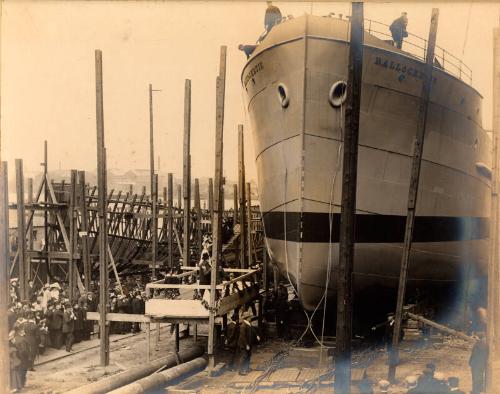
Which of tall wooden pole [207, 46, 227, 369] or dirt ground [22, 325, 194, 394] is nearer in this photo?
dirt ground [22, 325, 194, 394]

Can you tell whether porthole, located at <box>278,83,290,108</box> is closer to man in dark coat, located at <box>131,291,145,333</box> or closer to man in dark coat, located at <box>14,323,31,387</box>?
man in dark coat, located at <box>131,291,145,333</box>

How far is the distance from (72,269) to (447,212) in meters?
9.61

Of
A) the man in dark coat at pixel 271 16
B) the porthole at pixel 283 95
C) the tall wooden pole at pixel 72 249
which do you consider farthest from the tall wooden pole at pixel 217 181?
the tall wooden pole at pixel 72 249

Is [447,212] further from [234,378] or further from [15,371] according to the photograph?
[15,371]

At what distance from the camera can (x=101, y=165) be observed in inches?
411

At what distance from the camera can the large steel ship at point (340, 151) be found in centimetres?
1066

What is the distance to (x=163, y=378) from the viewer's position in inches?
337

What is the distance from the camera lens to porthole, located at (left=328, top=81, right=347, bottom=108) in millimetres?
10508

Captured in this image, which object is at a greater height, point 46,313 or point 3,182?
point 3,182

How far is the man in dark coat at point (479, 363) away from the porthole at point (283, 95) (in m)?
6.01

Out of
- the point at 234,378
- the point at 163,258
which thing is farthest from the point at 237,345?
the point at 163,258

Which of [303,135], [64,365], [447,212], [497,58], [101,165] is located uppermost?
[497,58]

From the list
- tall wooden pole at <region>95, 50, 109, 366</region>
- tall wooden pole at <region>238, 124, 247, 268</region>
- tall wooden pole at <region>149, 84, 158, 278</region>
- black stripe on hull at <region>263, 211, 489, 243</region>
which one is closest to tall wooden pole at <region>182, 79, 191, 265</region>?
tall wooden pole at <region>238, 124, 247, 268</region>

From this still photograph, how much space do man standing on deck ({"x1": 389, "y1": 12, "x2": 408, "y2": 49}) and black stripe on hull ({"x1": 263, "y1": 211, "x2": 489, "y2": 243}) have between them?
390 cm
